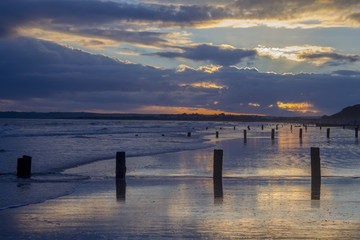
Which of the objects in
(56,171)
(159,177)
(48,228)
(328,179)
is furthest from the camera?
(56,171)

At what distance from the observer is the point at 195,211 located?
312 inches

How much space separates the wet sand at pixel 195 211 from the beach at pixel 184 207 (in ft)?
0.06

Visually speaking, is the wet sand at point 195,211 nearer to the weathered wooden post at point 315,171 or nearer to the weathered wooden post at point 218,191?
the weathered wooden post at point 218,191

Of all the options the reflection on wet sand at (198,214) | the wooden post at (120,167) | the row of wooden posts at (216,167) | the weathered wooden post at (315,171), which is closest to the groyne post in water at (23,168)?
the row of wooden posts at (216,167)

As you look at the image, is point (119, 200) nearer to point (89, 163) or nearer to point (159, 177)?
point (159, 177)

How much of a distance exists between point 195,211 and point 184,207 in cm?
51

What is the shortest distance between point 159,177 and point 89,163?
6.23 metres

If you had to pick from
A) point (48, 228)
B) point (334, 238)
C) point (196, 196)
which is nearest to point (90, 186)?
point (196, 196)

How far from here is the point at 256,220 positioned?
7.21m

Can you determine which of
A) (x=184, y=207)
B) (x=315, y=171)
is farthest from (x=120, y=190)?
(x=315, y=171)

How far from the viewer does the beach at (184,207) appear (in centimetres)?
649

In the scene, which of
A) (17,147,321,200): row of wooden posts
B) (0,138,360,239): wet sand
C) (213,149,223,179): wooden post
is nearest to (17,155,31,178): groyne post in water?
(17,147,321,200): row of wooden posts

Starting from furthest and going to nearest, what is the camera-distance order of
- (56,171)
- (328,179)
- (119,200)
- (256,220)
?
1. (56,171)
2. (328,179)
3. (119,200)
4. (256,220)

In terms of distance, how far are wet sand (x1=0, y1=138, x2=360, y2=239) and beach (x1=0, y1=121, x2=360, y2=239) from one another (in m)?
0.02
